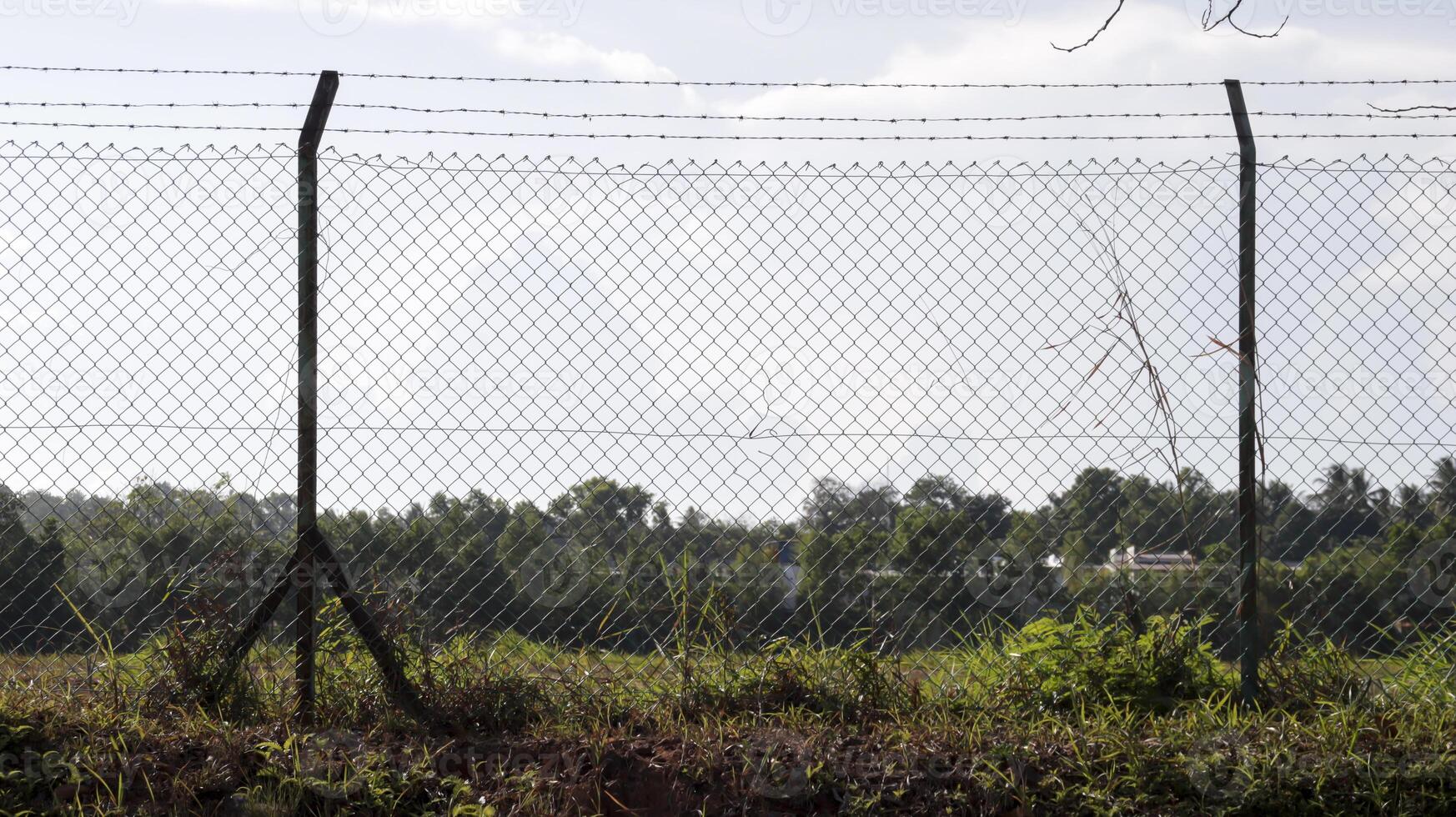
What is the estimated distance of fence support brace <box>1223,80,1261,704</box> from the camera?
328 centimetres

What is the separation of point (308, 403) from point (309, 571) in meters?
0.53

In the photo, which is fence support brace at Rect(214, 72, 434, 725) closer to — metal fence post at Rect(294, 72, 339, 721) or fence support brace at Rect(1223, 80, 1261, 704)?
metal fence post at Rect(294, 72, 339, 721)

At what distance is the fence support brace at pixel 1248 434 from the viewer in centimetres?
328

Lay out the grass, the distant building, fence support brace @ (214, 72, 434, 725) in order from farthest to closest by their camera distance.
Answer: the distant building, fence support brace @ (214, 72, 434, 725), the grass

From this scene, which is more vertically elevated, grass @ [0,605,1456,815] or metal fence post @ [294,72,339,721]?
metal fence post @ [294,72,339,721]

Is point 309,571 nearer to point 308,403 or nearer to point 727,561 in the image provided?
point 308,403

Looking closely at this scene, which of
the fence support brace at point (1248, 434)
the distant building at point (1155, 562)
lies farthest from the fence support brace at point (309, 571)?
the fence support brace at point (1248, 434)

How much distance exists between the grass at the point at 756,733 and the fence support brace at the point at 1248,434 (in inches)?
4.1

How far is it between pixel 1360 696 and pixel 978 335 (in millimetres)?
1636

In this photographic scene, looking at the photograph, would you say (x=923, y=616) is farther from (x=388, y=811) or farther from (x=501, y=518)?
(x=388, y=811)

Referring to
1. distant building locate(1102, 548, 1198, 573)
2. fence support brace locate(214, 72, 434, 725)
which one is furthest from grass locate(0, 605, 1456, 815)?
distant building locate(1102, 548, 1198, 573)

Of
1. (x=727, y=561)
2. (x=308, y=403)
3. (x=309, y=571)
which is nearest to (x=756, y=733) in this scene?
(x=727, y=561)

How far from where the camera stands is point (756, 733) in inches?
119

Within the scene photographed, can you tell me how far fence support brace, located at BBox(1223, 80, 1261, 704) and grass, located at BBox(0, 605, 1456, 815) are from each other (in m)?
0.10
